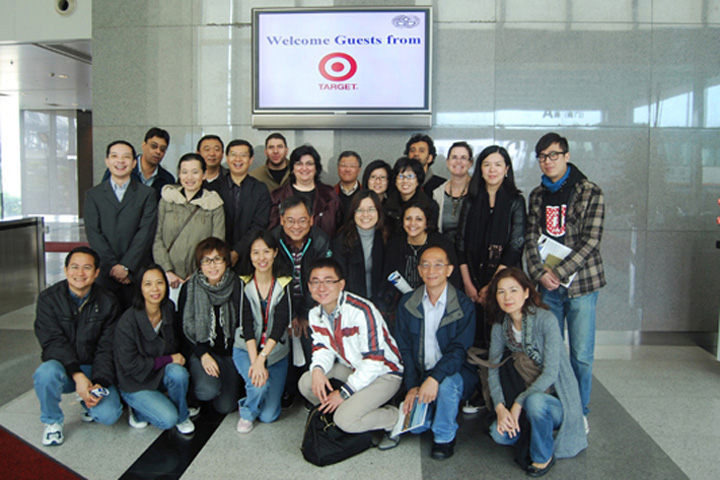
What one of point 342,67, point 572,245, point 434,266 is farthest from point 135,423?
point 342,67

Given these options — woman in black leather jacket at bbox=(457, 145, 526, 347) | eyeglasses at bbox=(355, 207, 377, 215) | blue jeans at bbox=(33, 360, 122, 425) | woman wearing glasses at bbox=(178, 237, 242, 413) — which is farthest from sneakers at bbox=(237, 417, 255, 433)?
woman in black leather jacket at bbox=(457, 145, 526, 347)

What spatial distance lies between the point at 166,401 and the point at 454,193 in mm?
2182

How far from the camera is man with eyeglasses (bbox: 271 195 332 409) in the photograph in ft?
10.9

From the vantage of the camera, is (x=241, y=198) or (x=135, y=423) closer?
(x=135, y=423)

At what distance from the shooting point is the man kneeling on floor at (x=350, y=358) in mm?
2887

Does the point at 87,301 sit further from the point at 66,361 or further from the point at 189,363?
the point at 189,363

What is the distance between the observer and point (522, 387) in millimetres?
2836

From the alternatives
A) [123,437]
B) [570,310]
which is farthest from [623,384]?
[123,437]

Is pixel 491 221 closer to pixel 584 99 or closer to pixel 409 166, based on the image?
pixel 409 166

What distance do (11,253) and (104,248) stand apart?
3.13 m

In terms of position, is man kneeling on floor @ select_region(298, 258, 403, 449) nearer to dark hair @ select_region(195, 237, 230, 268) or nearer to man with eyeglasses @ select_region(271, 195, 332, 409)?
man with eyeglasses @ select_region(271, 195, 332, 409)

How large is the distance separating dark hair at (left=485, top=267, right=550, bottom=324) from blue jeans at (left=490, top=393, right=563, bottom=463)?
44 cm

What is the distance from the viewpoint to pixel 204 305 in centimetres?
322

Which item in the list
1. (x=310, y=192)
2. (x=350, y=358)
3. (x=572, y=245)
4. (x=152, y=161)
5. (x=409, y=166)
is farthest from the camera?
(x=152, y=161)
